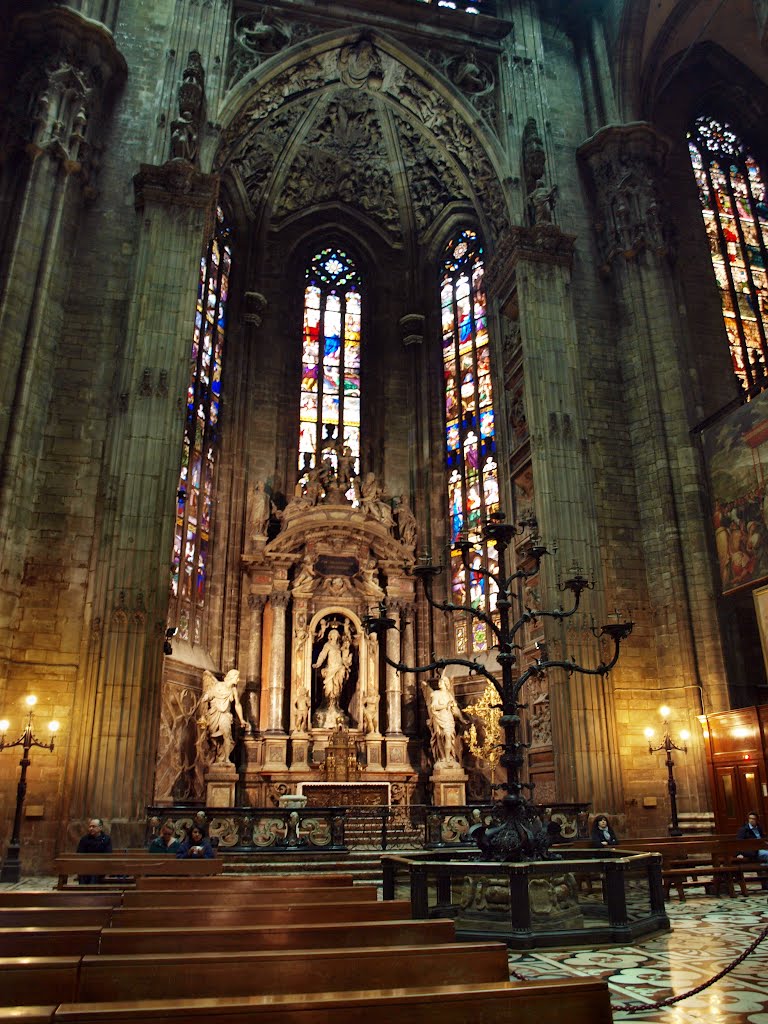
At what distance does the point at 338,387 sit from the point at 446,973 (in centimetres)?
2302

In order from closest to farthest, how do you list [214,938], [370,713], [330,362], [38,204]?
[214,938] < [38,204] < [370,713] < [330,362]

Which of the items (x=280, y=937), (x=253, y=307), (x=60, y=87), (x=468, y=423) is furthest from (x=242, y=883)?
(x=253, y=307)

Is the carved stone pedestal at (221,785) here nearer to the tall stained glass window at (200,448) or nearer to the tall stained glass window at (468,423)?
the tall stained glass window at (200,448)

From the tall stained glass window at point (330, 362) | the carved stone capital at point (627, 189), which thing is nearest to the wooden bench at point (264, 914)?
the carved stone capital at point (627, 189)

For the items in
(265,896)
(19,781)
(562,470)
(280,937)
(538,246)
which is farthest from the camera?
(538,246)

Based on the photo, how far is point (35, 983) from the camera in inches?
123

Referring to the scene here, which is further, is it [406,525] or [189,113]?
[406,525]

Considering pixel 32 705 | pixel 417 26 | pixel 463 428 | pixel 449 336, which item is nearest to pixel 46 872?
pixel 32 705

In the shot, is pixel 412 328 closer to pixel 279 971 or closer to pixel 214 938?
pixel 214 938

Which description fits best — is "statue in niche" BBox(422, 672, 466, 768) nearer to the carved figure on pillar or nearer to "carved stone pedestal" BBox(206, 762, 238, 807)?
"carved stone pedestal" BBox(206, 762, 238, 807)

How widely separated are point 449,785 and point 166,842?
8702 mm

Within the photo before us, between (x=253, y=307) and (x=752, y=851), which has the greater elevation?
(x=253, y=307)

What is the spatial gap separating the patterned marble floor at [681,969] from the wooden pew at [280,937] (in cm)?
117

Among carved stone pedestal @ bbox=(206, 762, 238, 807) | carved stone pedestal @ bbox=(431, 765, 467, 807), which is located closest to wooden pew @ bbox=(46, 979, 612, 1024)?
carved stone pedestal @ bbox=(206, 762, 238, 807)
